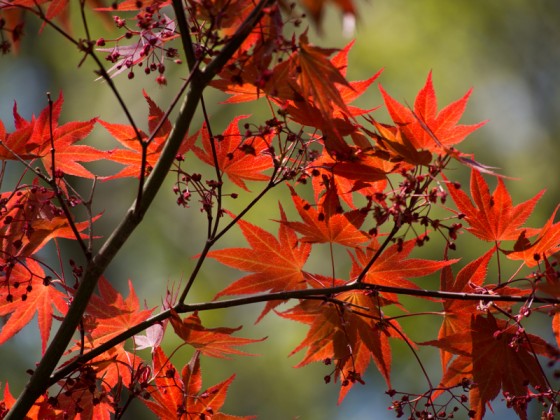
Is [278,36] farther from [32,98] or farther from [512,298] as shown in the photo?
[32,98]

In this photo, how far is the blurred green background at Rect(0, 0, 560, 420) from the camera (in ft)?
23.2

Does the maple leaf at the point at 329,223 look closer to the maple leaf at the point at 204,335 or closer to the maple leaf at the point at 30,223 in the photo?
the maple leaf at the point at 204,335

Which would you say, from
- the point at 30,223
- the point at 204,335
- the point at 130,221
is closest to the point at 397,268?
the point at 204,335

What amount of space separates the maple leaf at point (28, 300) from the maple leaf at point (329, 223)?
439mm

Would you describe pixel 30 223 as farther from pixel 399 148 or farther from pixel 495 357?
pixel 495 357

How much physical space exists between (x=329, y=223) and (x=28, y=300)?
55 cm

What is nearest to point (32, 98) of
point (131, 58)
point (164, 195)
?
point (164, 195)

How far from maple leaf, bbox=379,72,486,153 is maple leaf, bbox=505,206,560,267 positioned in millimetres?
186

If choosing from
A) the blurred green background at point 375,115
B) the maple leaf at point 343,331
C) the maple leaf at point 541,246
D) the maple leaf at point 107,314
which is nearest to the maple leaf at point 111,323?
the maple leaf at point 107,314

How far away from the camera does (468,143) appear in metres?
7.05

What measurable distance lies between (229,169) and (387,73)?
664 cm

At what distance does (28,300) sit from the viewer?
4.33 feet

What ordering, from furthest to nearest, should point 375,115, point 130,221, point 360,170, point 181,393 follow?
point 375,115
point 181,393
point 360,170
point 130,221

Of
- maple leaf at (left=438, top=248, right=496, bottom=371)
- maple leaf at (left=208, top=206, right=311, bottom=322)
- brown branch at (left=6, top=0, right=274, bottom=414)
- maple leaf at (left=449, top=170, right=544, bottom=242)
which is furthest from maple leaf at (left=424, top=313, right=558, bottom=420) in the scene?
brown branch at (left=6, top=0, right=274, bottom=414)
